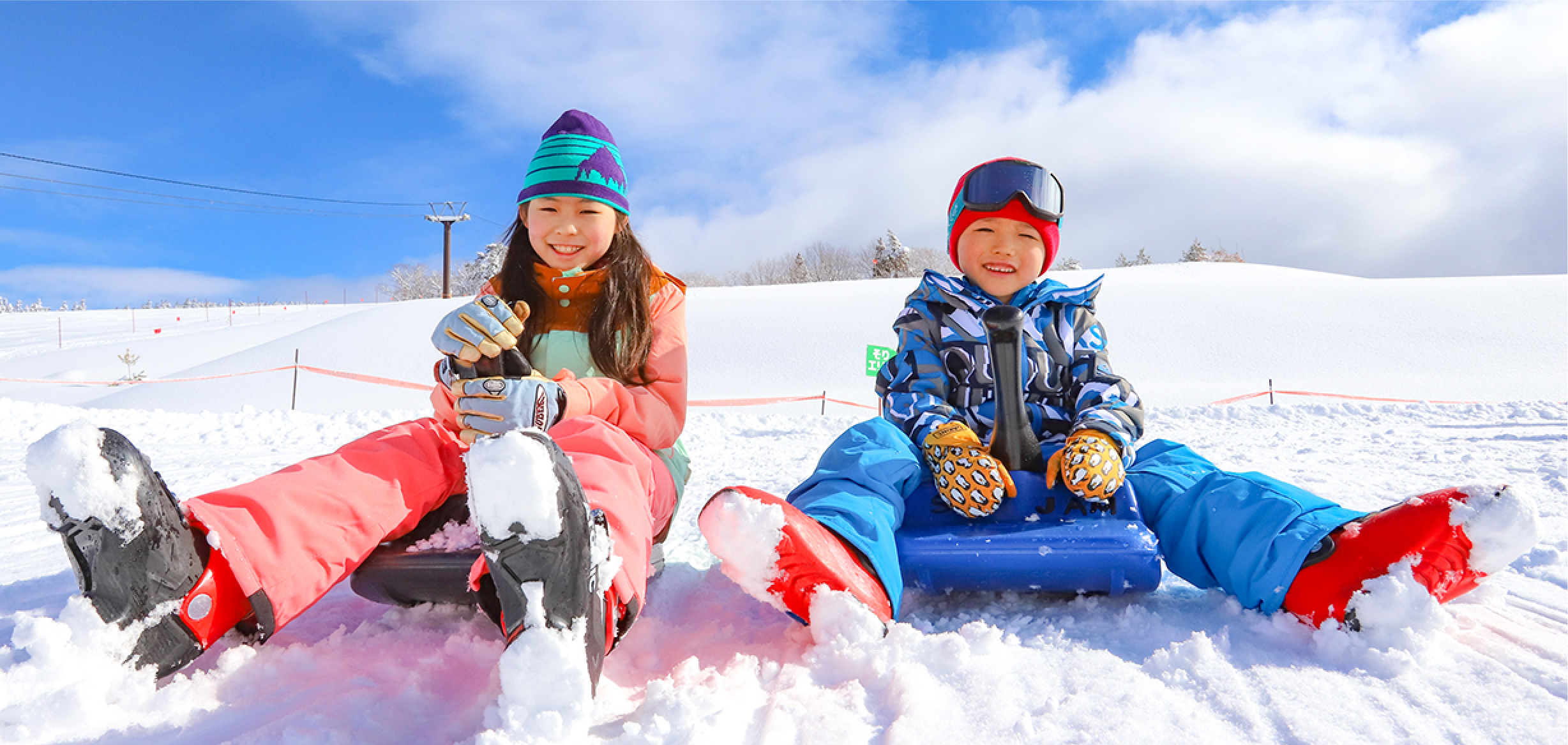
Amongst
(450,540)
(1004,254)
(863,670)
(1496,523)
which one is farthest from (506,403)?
(1496,523)

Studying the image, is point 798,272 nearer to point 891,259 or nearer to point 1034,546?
point 891,259

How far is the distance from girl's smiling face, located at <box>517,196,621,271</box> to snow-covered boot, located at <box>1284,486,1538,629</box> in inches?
74.0

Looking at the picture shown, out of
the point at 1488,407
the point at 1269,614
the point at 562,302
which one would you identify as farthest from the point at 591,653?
the point at 1488,407

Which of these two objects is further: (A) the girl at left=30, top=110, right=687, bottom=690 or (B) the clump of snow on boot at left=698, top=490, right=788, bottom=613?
(B) the clump of snow on boot at left=698, top=490, right=788, bottom=613

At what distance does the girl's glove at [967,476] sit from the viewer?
6.22 feet

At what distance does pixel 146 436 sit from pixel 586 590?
664 cm

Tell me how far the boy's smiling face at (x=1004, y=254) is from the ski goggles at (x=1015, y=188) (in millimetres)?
57

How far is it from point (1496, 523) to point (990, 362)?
1.21 m

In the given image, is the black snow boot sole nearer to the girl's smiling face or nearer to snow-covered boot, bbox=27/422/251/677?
snow-covered boot, bbox=27/422/251/677

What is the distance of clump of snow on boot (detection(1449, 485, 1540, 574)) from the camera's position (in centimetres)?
134

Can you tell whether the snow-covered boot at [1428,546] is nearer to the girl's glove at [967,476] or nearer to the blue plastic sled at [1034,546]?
the blue plastic sled at [1034,546]

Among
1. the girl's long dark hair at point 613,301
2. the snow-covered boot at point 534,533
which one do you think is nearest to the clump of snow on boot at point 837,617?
the snow-covered boot at point 534,533

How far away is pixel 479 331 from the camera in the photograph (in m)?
1.52

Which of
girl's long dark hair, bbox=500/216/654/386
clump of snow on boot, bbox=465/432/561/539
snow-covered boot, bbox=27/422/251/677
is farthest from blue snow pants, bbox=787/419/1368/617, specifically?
snow-covered boot, bbox=27/422/251/677
